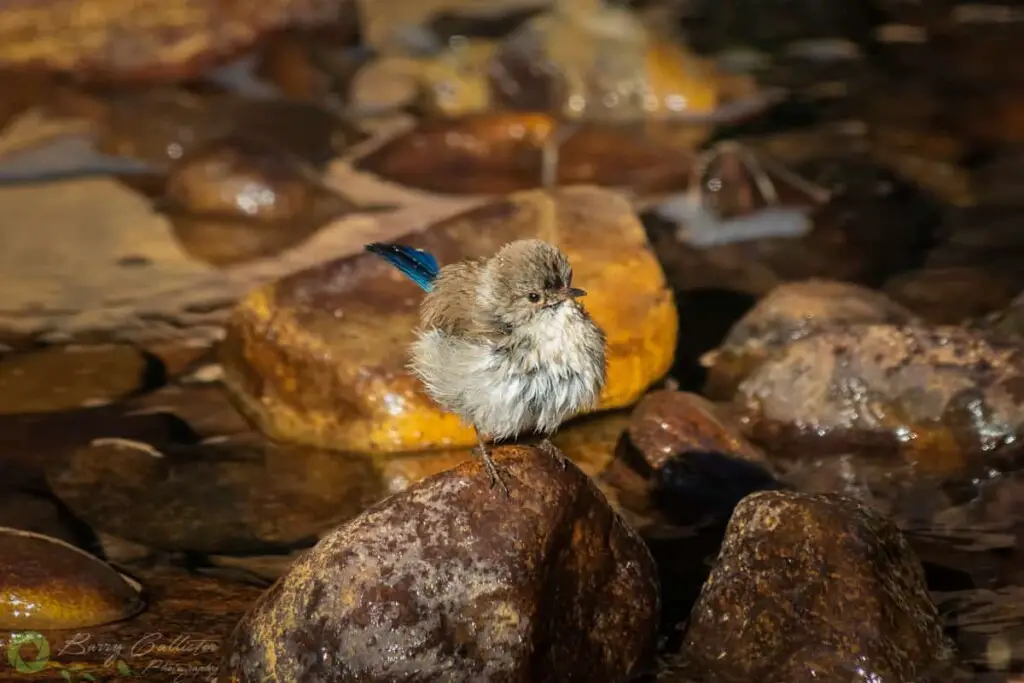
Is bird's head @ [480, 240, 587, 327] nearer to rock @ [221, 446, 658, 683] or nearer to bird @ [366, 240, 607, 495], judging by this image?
bird @ [366, 240, 607, 495]

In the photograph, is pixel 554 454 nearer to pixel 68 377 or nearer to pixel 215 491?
pixel 215 491

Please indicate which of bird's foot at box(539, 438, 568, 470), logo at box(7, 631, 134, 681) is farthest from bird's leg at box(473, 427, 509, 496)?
logo at box(7, 631, 134, 681)

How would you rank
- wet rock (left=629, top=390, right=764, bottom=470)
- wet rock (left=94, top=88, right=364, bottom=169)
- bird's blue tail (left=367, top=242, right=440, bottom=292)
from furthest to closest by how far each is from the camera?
wet rock (left=94, top=88, right=364, bottom=169) → wet rock (left=629, top=390, right=764, bottom=470) → bird's blue tail (left=367, top=242, right=440, bottom=292)

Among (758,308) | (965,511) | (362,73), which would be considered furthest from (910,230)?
(362,73)

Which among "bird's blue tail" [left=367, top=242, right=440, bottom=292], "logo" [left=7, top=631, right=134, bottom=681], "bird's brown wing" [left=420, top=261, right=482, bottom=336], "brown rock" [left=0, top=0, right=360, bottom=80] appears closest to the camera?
"logo" [left=7, top=631, right=134, bottom=681]

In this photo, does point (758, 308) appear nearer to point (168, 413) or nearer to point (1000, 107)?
point (168, 413)

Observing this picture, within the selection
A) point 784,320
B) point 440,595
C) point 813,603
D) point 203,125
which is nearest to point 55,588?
point 440,595
